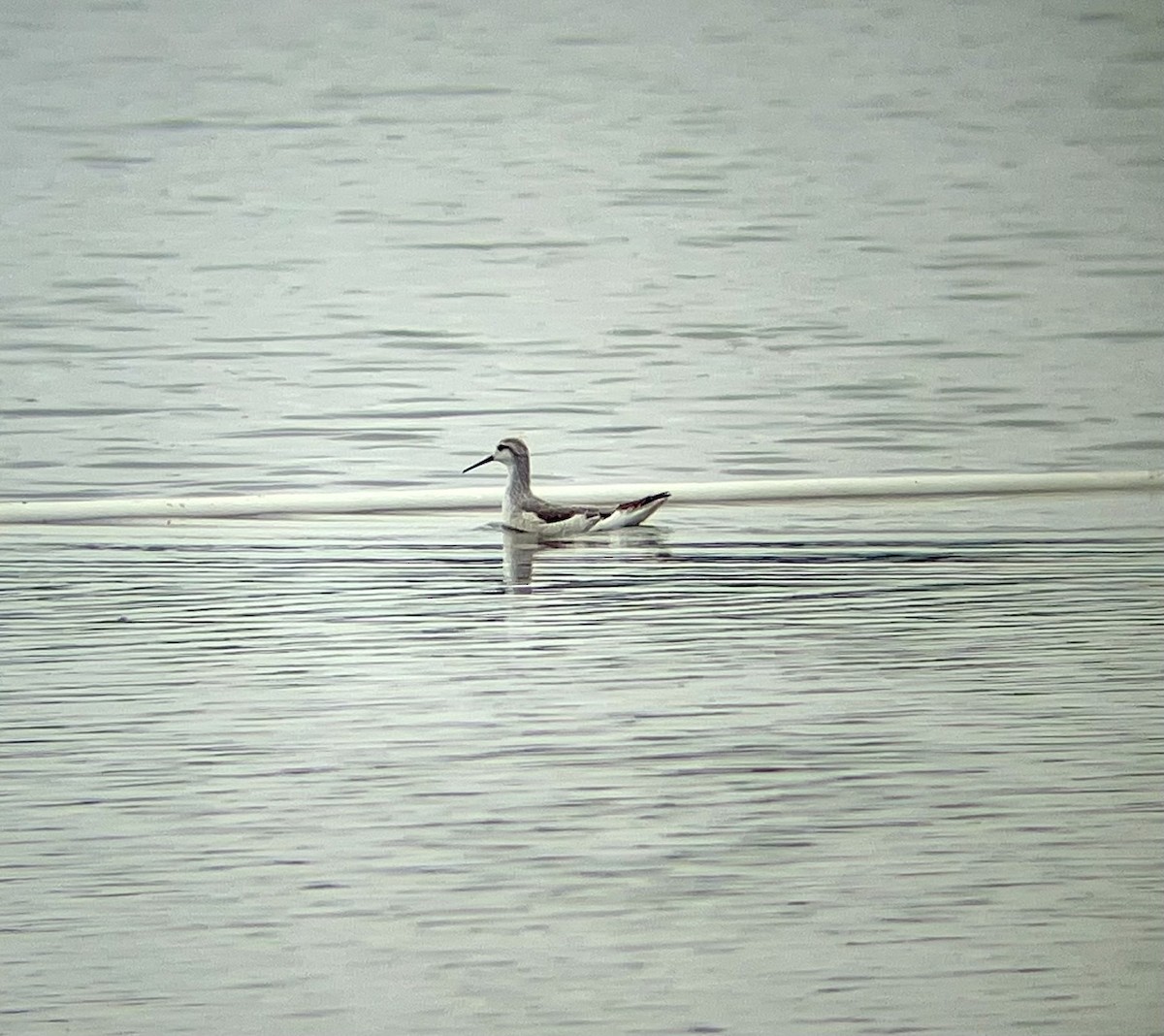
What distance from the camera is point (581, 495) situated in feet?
47.8

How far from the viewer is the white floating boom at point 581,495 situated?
44.6 ft

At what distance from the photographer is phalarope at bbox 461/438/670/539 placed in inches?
505

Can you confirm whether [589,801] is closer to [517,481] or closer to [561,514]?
[561,514]

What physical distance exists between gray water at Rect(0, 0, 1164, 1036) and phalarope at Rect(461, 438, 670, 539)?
0.19 meters

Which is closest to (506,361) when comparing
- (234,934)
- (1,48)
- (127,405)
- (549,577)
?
(127,405)

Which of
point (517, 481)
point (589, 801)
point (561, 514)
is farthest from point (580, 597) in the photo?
point (589, 801)

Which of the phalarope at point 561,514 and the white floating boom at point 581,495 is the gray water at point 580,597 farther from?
the white floating boom at point 581,495

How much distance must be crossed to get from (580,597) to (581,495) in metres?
3.86

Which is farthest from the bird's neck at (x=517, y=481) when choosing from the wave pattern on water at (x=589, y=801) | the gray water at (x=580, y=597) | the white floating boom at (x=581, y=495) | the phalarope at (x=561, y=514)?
the wave pattern on water at (x=589, y=801)

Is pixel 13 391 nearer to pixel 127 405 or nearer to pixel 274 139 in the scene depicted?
pixel 127 405

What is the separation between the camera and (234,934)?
614cm

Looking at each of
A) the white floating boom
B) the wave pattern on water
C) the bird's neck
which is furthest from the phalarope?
the wave pattern on water

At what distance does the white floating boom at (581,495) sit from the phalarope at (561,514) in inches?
32.4

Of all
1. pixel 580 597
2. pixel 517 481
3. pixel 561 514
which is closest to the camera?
pixel 580 597
